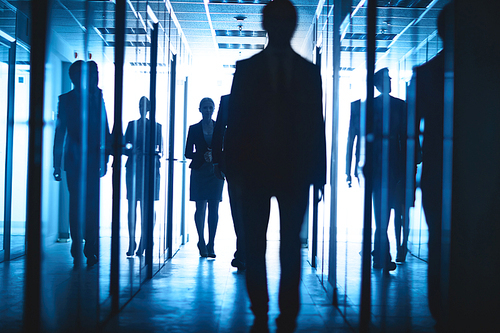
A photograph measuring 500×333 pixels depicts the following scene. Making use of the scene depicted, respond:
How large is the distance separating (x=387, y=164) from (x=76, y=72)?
238cm

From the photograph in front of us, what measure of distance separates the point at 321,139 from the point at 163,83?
2591 mm

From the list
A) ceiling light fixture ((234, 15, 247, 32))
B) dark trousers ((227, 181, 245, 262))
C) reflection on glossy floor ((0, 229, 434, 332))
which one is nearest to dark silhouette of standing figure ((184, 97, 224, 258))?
dark trousers ((227, 181, 245, 262))

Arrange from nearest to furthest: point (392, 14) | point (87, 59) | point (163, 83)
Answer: point (87, 59) → point (163, 83) → point (392, 14)

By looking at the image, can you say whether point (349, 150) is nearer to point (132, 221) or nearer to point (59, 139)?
point (132, 221)

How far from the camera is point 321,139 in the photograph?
234 cm

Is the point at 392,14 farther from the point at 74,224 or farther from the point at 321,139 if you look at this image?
the point at 74,224

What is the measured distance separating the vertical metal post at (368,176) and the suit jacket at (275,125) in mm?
279

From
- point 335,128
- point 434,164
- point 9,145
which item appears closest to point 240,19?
point 335,128

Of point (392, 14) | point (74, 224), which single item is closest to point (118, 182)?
point (74, 224)

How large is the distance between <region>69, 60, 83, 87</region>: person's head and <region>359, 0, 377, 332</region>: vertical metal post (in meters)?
1.90

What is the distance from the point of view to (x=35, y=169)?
2.14m

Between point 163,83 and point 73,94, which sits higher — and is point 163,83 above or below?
above

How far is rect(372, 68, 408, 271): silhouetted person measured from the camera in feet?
11.1

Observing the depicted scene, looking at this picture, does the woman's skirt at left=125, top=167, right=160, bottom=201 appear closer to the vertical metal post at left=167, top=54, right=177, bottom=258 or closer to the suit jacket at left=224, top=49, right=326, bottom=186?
the vertical metal post at left=167, top=54, right=177, bottom=258
